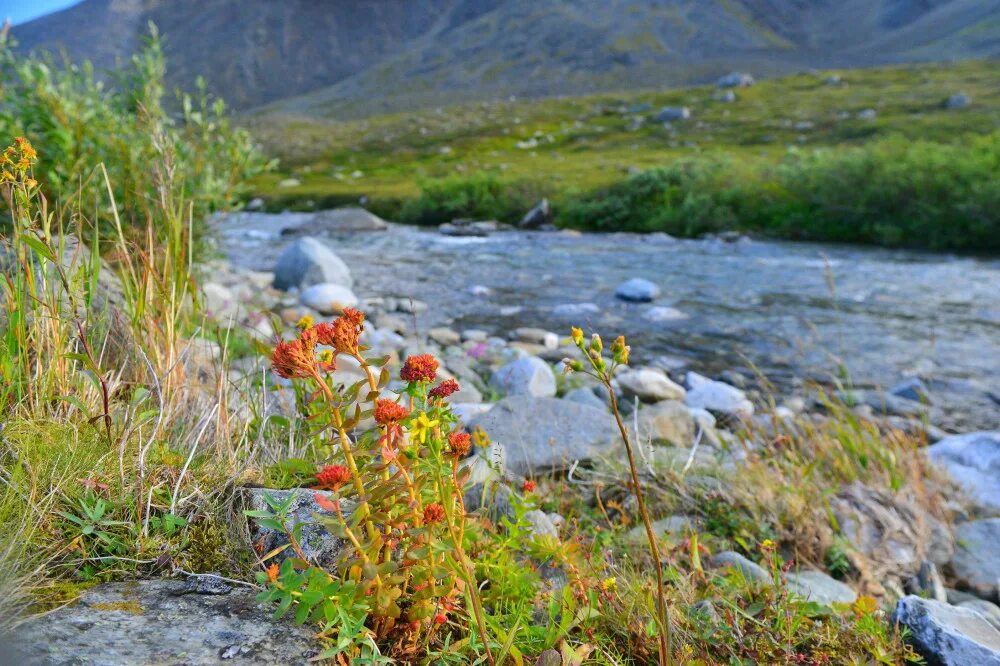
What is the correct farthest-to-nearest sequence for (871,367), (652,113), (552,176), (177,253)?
(652,113) < (552,176) < (871,367) < (177,253)

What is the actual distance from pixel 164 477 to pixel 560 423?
235cm

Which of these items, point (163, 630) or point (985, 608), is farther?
point (985, 608)

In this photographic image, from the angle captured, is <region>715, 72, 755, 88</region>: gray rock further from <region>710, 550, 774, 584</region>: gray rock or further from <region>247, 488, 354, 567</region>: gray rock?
<region>247, 488, 354, 567</region>: gray rock

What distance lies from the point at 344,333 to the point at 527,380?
4524 mm

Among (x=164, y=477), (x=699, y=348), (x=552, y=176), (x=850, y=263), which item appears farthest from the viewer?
(x=552, y=176)

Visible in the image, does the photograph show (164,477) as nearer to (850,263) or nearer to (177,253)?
(177,253)

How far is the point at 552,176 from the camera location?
28.9 m

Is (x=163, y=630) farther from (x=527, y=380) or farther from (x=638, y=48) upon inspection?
(x=638, y=48)

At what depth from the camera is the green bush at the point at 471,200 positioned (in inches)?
1003

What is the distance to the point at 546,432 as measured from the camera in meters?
3.75

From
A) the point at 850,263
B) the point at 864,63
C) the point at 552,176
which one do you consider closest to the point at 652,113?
the point at 552,176

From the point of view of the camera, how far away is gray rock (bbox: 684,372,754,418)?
6.17 metres

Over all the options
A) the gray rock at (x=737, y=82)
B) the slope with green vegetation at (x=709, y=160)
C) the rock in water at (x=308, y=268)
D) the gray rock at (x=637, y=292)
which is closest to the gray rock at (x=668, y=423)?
the gray rock at (x=637, y=292)

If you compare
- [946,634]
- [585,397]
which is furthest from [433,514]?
[585,397]
